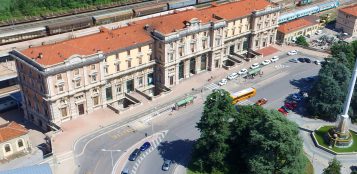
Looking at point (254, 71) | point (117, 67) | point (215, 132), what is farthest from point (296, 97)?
point (117, 67)

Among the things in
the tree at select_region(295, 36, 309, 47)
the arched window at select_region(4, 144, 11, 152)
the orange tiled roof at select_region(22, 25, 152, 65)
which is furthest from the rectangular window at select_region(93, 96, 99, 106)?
the tree at select_region(295, 36, 309, 47)

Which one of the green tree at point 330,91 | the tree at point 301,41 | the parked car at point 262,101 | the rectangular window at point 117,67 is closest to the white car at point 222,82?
the parked car at point 262,101

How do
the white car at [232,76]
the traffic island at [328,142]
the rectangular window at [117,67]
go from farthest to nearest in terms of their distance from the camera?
the white car at [232,76]
the rectangular window at [117,67]
the traffic island at [328,142]

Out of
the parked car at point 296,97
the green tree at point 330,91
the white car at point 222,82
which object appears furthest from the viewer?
the white car at point 222,82

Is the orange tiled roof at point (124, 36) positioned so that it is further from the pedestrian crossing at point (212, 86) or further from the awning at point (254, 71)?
the pedestrian crossing at point (212, 86)

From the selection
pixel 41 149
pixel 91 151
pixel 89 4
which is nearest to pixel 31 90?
pixel 41 149

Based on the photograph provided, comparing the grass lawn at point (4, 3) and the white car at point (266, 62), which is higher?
the grass lawn at point (4, 3)
